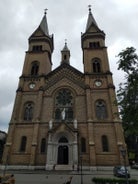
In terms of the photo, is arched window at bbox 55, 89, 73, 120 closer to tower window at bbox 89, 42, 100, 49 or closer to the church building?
the church building

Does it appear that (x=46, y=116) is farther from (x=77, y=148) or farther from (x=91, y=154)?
(x=91, y=154)

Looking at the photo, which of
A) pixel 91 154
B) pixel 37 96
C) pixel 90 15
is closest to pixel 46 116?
pixel 37 96

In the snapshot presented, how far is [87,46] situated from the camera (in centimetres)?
3556

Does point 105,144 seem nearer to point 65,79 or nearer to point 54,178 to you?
point 54,178

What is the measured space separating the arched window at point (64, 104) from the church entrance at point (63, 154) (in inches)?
178

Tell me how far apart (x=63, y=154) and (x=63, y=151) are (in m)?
0.43

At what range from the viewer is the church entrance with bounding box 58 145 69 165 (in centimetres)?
2516

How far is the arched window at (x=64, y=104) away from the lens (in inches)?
1098

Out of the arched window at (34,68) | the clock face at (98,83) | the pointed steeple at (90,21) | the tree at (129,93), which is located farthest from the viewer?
the pointed steeple at (90,21)

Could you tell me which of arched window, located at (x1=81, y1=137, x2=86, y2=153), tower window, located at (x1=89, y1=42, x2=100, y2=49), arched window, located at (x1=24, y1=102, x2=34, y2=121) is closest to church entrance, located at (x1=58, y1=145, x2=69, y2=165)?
arched window, located at (x1=81, y1=137, x2=86, y2=153)

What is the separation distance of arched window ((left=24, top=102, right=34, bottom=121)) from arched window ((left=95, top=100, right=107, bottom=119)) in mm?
10897

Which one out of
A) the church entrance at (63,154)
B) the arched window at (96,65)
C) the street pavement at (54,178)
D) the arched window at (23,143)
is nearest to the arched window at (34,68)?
the arched window at (96,65)

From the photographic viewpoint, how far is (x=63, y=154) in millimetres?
25734

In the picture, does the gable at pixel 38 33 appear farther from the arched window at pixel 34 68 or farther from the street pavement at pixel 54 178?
the street pavement at pixel 54 178
